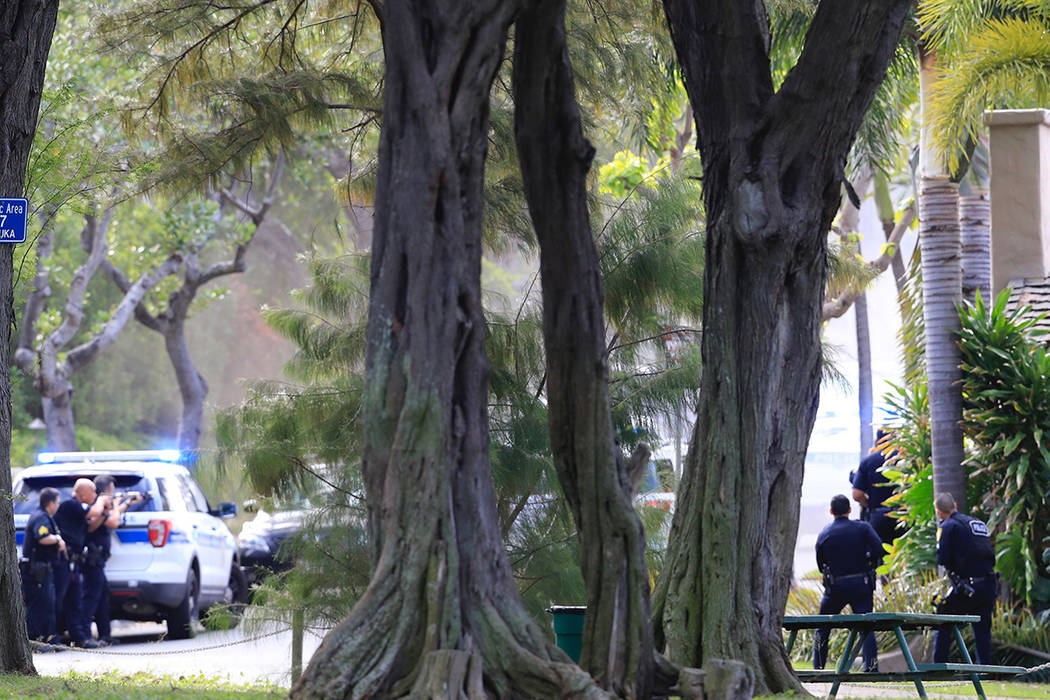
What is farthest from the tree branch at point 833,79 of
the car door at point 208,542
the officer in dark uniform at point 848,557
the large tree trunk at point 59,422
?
the large tree trunk at point 59,422

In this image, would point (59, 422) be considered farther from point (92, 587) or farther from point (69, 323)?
point (92, 587)

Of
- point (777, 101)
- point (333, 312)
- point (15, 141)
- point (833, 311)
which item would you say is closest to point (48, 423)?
point (833, 311)

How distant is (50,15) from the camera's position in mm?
9148

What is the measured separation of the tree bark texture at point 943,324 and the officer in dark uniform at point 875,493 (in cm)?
120

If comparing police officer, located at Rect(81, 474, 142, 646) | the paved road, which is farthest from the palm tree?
police officer, located at Rect(81, 474, 142, 646)

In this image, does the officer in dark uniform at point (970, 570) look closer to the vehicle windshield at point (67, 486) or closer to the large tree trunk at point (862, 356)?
the vehicle windshield at point (67, 486)

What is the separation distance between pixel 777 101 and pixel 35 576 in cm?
958

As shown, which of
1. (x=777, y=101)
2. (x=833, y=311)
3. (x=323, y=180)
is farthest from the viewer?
(x=323, y=180)

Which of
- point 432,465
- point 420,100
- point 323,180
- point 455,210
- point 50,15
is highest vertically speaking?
point 323,180

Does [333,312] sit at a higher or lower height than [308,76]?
lower

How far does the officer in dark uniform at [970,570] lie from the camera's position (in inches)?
501

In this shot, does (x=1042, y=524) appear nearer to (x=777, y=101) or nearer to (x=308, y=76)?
(x=777, y=101)

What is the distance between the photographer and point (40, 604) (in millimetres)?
14609

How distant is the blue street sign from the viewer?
8.70 metres
